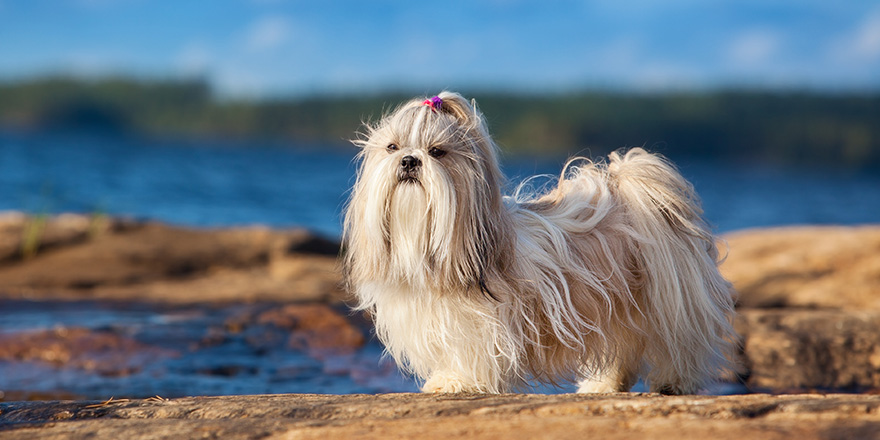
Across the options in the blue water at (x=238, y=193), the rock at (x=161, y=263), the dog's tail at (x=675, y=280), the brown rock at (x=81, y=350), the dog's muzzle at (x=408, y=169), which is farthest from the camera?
the blue water at (x=238, y=193)

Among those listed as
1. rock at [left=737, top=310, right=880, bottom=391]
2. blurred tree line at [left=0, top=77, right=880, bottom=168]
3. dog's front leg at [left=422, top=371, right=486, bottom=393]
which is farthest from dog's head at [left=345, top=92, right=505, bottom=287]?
blurred tree line at [left=0, top=77, right=880, bottom=168]

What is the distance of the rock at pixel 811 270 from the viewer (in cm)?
816

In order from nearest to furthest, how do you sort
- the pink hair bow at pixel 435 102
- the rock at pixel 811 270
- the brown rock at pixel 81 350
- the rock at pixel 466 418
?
the rock at pixel 466 418 → the pink hair bow at pixel 435 102 → the brown rock at pixel 81 350 → the rock at pixel 811 270

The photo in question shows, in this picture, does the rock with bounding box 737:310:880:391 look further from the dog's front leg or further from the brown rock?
the brown rock

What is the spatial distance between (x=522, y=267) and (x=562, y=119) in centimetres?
5665

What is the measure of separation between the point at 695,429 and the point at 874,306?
241 inches

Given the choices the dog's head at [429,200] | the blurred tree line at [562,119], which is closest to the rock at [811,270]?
the dog's head at [429,200]

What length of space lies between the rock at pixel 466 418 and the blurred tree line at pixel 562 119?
36.8 m

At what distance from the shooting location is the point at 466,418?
2865 mm

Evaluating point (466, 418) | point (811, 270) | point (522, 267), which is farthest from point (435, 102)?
point (811, 270)

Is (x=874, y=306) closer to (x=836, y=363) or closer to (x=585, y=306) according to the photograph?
(x=836, y=363)

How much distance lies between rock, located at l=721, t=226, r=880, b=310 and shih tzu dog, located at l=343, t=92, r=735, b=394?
11.8 feet

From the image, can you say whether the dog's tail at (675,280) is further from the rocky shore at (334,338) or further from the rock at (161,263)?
the rock at (161,263)

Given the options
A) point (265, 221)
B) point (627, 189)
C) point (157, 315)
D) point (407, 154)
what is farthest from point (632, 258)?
point (265, 221)
